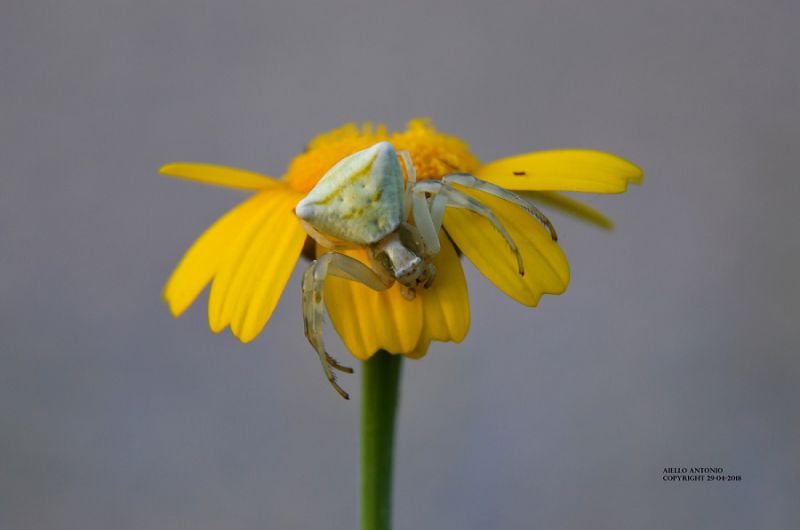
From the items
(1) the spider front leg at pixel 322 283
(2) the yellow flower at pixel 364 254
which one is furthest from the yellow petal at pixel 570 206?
(1) the spider front leg at pixel 322 283

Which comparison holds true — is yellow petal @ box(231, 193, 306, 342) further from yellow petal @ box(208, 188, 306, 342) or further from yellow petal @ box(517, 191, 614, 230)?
yellow petal @ box(517, 191, 614, 230)

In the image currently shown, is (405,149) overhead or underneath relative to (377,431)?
overhead

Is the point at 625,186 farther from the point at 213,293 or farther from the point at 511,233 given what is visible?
the point at 213,293

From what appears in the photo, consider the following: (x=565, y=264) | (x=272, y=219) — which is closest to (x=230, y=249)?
(x=272, y=219)

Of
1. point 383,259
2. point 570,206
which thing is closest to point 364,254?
point 383,259

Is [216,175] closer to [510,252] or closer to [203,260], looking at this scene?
[203,260]

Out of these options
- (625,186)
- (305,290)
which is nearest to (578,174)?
(625,186)

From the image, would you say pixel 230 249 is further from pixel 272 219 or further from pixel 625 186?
pixel 625 186
